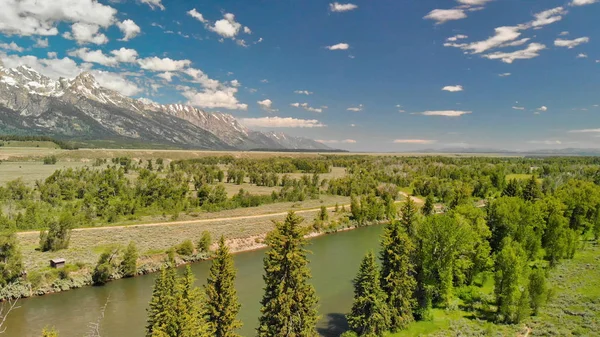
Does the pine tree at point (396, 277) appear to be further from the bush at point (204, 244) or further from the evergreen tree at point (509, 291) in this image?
the bush at point (204, 244)

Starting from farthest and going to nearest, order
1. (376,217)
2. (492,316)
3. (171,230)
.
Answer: (376,217)
(171,230)
(492,316)

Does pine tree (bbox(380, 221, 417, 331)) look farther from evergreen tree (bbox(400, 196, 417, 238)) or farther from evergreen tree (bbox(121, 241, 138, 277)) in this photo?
evergreen tree (bbox(121, 241, 138, 277))

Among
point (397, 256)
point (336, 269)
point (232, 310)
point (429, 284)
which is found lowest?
point (336, 269)

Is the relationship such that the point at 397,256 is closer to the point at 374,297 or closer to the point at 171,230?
the point at 374,297

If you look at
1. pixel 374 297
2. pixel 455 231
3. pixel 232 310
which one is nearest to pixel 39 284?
pixel 232 310

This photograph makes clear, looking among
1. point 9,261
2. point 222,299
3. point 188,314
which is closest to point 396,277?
point 222,299

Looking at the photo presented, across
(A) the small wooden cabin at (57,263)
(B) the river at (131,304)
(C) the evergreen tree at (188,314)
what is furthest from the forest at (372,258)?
(A) the small wooden cabin at (57,263)
